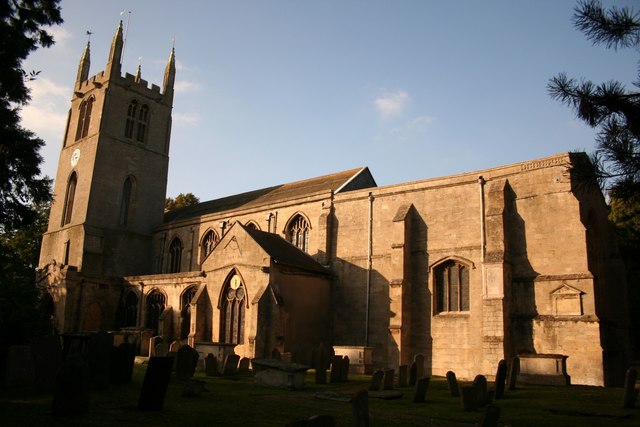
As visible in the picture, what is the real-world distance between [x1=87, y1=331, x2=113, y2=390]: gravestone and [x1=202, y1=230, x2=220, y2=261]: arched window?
21096 mm

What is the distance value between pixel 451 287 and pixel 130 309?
20.0m

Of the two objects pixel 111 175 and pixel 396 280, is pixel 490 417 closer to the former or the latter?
pixel 396 280

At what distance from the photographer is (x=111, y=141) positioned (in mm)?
39094

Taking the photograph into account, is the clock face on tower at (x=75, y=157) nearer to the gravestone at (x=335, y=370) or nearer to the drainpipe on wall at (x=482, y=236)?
the gravestone at (x=335, y=370)

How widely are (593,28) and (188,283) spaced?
2462 centimetres

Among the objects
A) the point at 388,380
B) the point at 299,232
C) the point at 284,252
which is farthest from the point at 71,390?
the point at 299,232

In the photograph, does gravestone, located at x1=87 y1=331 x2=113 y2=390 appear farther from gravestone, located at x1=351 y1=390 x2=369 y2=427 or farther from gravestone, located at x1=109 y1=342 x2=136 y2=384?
gravestone, located at x1=351 y1=390 x2=369 y2=427

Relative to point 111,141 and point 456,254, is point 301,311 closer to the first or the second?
point 456,254

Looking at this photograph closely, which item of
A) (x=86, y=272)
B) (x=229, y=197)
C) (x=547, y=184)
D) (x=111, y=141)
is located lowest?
(x=86, y=272)

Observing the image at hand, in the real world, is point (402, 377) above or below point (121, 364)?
below

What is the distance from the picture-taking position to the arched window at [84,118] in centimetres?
4091

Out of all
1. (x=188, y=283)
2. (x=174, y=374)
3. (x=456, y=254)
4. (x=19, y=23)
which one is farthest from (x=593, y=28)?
(x=188, y=283)

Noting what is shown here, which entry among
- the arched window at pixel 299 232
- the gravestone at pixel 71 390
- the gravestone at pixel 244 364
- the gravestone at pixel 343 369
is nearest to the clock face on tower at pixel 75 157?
the arched window at pixel 299 232

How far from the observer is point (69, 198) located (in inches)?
1551
